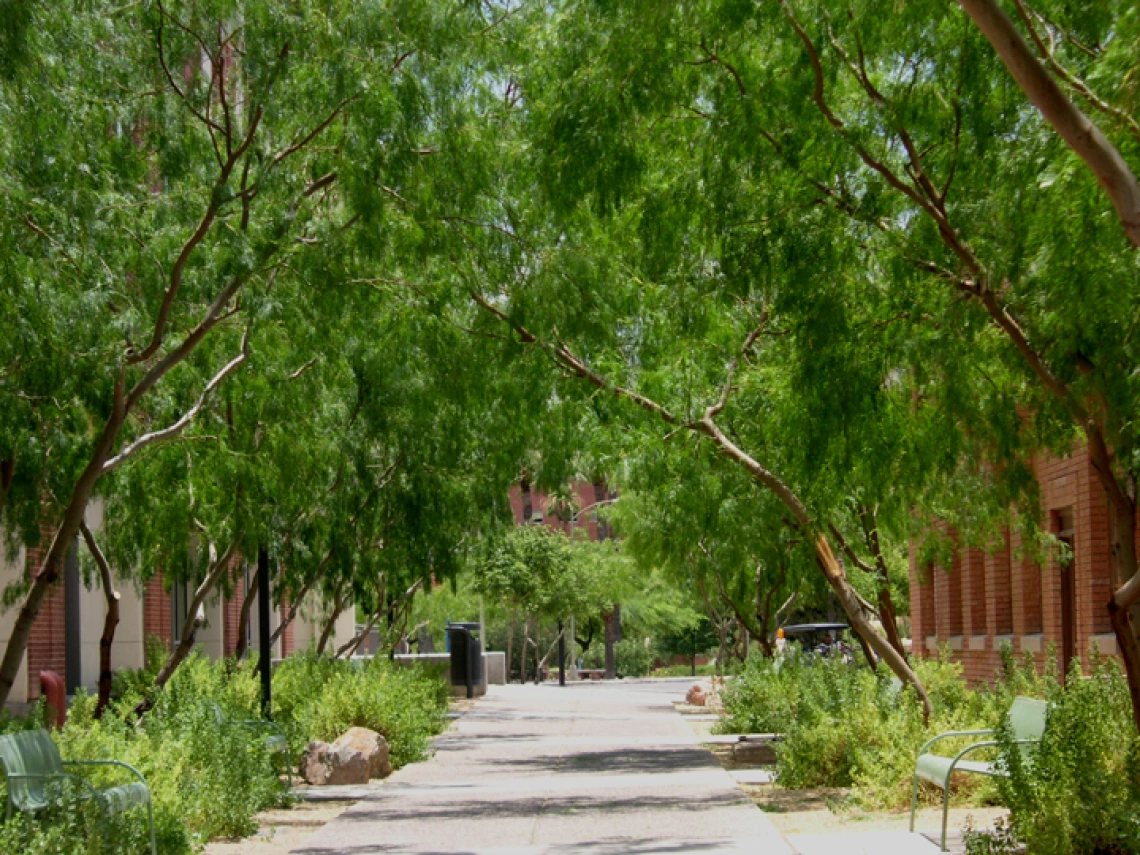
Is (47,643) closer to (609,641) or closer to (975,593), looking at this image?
(975,593)

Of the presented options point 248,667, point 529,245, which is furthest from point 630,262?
point 248,667

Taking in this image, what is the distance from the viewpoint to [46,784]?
10.7m

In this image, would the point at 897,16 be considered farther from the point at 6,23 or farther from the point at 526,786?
the point at 526,786

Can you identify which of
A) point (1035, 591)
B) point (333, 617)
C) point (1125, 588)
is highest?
point (1125, 588)

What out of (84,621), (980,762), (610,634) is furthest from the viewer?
(610,634)

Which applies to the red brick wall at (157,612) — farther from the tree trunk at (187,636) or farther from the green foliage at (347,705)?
the tree trunk at (187,636)

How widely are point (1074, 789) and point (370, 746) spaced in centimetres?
1016

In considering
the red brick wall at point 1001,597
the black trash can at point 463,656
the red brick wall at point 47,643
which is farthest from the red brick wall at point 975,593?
the black trash can at point 463,656

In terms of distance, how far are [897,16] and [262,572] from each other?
35.8ft

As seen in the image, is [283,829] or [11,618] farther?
[11,618]

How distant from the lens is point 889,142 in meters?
11.7

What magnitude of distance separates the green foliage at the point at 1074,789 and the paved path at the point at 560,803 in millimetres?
2148

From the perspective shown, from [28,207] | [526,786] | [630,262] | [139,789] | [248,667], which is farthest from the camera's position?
[248,667]

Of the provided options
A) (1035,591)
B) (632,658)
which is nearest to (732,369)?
(1035,591)
